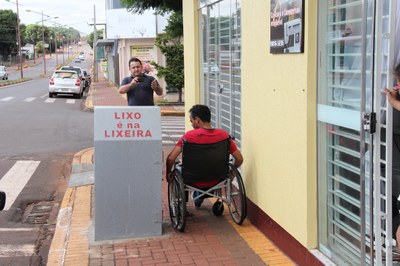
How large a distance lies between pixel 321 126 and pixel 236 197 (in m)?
1.87

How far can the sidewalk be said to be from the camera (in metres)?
4.57

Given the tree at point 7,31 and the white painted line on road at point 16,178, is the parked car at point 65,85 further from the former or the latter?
the tree at point 7,31

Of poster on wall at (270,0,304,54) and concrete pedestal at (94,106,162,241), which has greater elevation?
A: poster on wall at (270,0,304,54)

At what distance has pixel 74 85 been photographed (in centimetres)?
2886

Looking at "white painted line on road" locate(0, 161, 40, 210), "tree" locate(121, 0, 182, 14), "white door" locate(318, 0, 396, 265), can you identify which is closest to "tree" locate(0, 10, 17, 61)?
"tree" locate(121, 0, 182, 14)

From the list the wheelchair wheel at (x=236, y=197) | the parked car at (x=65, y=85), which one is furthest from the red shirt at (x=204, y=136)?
the parked car at (x=65, y=85)

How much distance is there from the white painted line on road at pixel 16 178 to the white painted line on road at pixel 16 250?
5.63ft

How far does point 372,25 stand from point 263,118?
6.59 feet

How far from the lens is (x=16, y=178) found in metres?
8.72

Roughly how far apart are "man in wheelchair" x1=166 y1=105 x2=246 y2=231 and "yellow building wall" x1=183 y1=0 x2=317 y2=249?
0.67 feet

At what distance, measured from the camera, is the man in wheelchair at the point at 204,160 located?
5168 mm

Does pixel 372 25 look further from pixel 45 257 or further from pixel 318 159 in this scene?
pixel 45 257

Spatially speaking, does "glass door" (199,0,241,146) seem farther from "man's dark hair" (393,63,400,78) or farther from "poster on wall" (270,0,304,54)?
"man's dark hair" (393,63,400,78)

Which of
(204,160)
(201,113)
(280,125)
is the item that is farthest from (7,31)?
(280,125)
